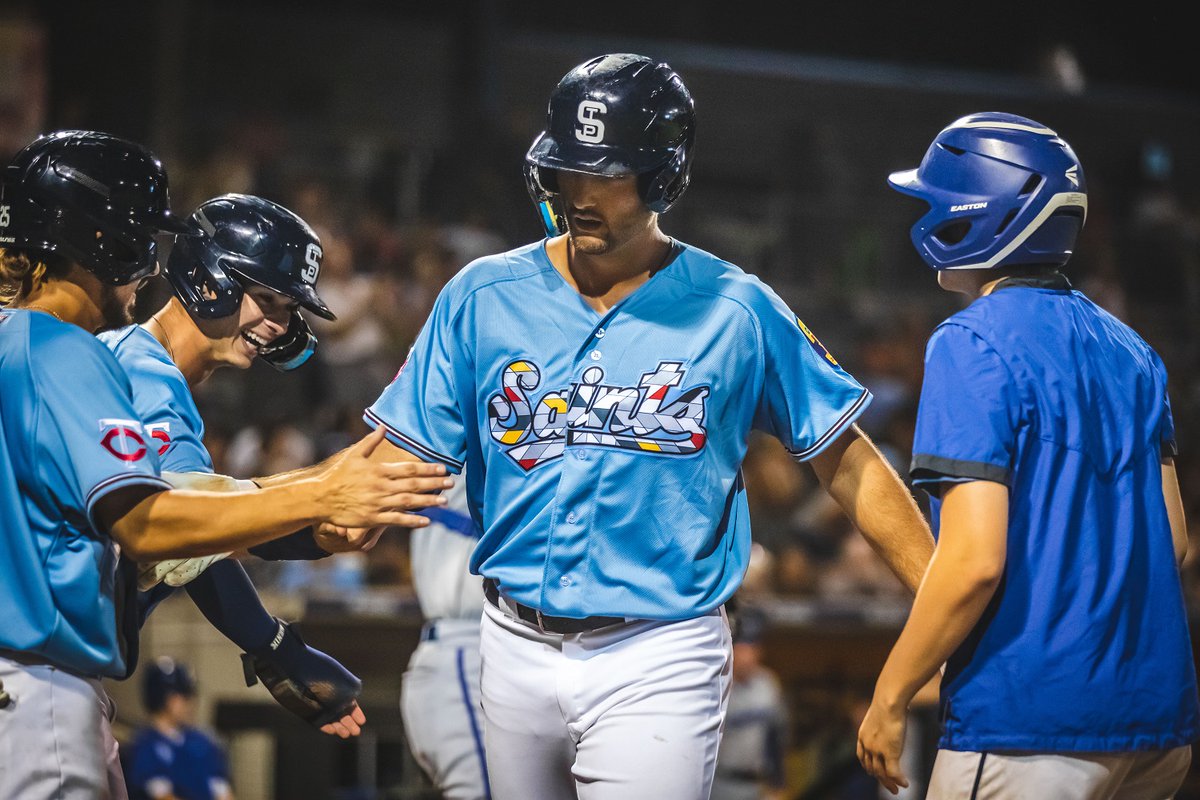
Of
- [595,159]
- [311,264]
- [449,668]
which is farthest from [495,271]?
[449,668]

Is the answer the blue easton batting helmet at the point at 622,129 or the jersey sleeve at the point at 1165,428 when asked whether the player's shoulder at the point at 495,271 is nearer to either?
the blue easton batting helmet at the point at 622,129

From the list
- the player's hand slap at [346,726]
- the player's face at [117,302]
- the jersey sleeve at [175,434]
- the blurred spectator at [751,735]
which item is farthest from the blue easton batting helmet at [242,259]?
the blurred spectator at [751,735]

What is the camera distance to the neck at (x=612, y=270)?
350cm

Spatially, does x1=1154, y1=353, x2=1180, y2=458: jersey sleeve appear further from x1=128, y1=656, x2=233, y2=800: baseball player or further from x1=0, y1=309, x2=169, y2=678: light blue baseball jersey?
x1=128, y1=656, x2=233, y2=800: baseball player

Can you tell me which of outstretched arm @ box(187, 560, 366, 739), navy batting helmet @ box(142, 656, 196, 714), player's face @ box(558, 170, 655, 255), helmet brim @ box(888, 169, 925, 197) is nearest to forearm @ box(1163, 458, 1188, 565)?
helmet brim @ box(888, 169, 925, 197)

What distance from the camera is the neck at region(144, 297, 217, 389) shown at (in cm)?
418

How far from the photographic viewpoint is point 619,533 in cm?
328

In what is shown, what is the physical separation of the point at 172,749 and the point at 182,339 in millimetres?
4299

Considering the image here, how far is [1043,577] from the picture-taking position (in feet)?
9.99

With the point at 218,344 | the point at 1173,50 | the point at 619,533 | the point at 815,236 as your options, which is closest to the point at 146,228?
the point at 218,344

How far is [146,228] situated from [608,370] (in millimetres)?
1156

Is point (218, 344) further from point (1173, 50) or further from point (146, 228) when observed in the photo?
point (1173, 50)

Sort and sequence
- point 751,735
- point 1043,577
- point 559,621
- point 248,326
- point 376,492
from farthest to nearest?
point 751,735
point 248,326
point 559,621
point 376,492
point 1043,577

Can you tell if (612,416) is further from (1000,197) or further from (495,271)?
(1000,197)
